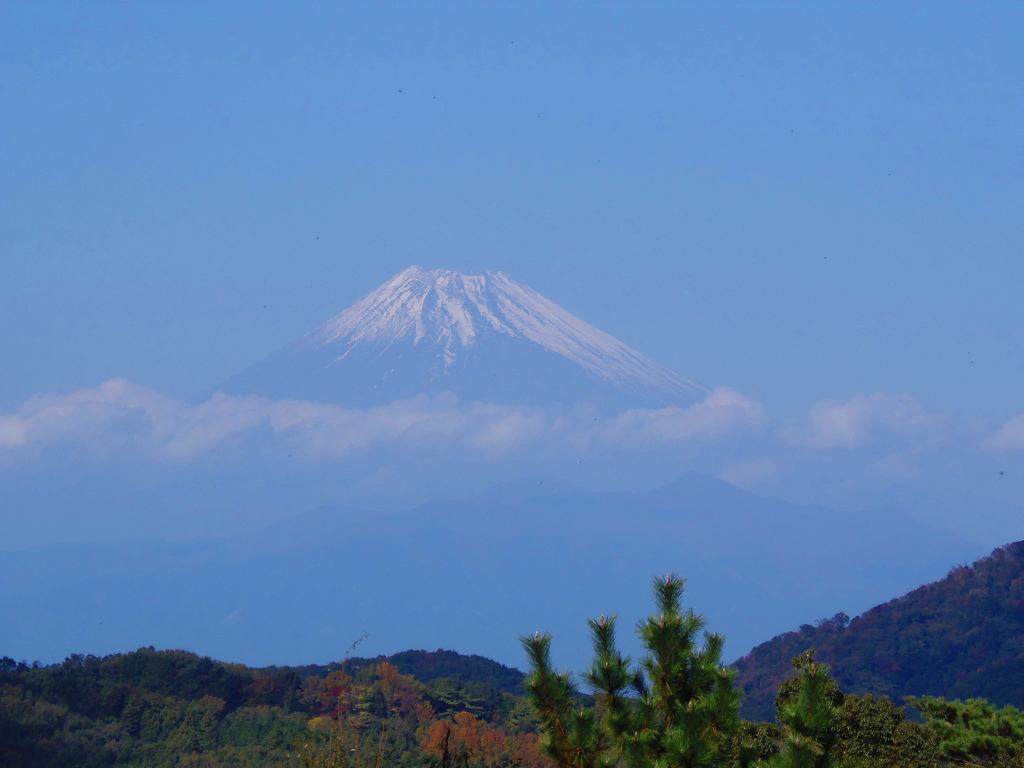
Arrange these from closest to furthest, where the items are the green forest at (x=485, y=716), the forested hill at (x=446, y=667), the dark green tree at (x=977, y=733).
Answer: the green forest at (x=485, y=716)
the dark green tree at (x=977, y=733)
the forested hill at (x=446, y=667)

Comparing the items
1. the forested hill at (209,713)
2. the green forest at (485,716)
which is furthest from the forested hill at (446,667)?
the forested hill at (209,713)

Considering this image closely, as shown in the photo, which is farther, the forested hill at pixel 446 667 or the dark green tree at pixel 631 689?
the forested hill at pixel 446 667

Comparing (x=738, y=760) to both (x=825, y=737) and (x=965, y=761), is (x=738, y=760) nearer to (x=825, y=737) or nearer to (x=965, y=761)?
(x=825, y=737)

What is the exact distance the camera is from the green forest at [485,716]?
7953 mm

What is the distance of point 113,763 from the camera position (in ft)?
116

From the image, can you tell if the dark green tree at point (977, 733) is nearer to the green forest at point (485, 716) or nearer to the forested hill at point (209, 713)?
the green forest at point (485, 716)

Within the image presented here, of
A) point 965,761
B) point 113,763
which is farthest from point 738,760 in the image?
point 113,763

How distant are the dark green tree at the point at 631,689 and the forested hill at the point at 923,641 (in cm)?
4935

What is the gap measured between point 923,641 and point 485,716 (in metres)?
31.3

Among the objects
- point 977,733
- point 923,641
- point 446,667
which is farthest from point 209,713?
point 923,641

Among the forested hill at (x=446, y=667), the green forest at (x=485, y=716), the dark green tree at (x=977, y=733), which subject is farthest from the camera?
the forested hill at (x=446, y=667)

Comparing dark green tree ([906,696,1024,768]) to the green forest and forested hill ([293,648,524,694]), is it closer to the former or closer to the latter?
the green forest

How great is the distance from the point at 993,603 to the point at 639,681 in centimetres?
6487

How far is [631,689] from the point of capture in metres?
8.61
